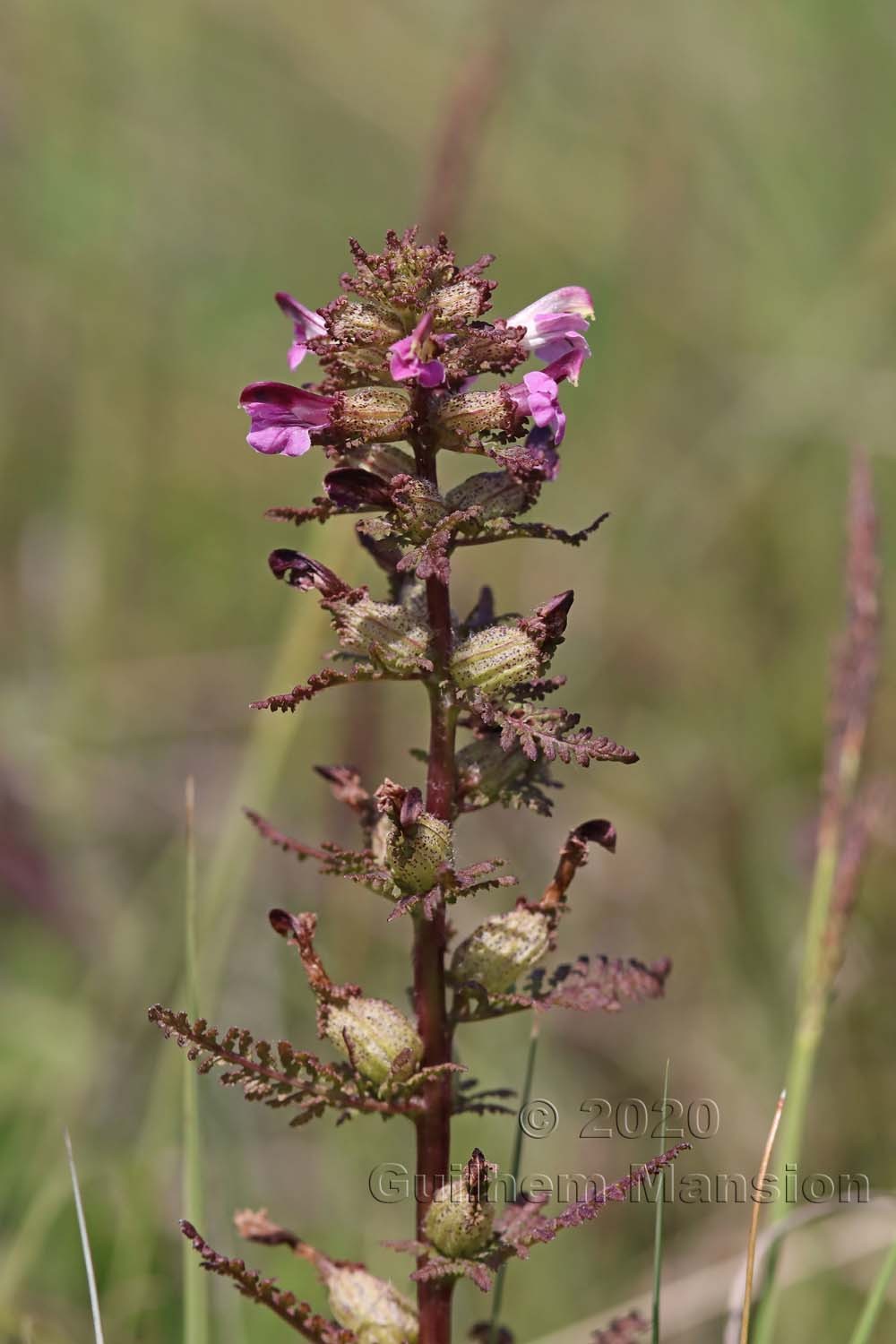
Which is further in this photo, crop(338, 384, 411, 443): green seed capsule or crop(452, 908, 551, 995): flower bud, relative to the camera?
crop(452, 908, 551, 995): flower bud

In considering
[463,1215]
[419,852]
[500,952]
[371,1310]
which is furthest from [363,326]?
[371,1310]

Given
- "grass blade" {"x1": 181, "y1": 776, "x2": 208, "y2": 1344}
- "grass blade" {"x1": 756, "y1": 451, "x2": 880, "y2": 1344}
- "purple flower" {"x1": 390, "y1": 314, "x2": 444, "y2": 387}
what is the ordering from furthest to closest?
1. "grass blade" {"x1": 756, "y1": 451, "x2": 880, "y2": 1344}
2. "grass blade" {"x1": 181, "y1": 776, "x2": 208, "y2": 1344}
3. "purple flower" {"x1": 390, "y1": 314, "x2": 444, "y2": 387}

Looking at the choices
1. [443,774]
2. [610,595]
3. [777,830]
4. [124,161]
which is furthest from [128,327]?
[443,774]

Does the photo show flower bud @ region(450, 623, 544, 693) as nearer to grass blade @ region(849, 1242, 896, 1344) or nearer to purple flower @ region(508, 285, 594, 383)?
purple flower @ region(508, 285, 594, 383)

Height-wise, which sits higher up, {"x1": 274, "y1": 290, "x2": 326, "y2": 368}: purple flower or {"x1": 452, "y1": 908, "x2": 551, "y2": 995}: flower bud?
{"x1": 274, "y1": 290, "x2": 326, "y2": 368}: purple flower

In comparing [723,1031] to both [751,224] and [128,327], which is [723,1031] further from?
[128,327]

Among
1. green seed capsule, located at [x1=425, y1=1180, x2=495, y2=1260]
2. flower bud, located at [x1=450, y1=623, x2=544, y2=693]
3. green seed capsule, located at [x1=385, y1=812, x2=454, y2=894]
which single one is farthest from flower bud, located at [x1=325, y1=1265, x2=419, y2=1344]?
flower bud, located at [x1=450, y1=623, x2=544, y2=693]

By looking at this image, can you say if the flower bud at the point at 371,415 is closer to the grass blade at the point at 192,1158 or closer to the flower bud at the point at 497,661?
the flower bud at the point at 497,661
